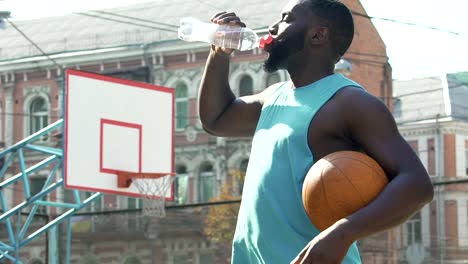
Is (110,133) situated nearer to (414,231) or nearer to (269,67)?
(269,67)

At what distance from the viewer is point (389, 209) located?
12.2 feet

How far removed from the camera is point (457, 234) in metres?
46.4

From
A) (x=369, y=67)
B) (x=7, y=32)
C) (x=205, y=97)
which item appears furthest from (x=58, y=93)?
(x=205, y=97)

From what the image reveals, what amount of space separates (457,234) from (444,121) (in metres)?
3.96

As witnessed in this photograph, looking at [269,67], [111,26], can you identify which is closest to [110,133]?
[269,67]

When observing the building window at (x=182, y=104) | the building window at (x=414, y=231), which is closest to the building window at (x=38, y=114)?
the building window at (x=182, y=104)

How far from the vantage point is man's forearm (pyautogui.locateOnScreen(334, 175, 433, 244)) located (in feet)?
12.1

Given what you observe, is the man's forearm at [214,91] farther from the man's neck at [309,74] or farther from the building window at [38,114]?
the building window at [38,114]

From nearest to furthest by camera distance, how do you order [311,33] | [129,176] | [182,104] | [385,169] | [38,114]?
[385,169] → [311,33] → [129,176] → [182,104] → [38,114]

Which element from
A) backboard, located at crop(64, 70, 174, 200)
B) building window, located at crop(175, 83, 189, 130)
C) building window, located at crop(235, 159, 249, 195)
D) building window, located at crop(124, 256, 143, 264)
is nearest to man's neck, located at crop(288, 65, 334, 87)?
backboard, located at crop(64, 70, 174, 200)

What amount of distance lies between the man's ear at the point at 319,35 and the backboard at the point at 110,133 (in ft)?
51.4

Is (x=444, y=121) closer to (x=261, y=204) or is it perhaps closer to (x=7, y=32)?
(x=7, y=32)

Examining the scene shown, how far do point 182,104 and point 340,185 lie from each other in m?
38.2

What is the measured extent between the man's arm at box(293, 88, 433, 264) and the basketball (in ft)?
0.12
